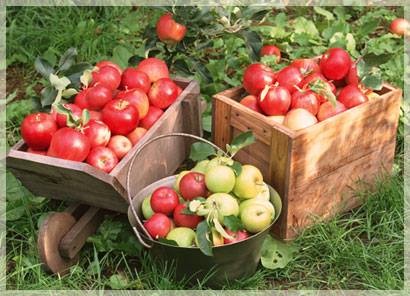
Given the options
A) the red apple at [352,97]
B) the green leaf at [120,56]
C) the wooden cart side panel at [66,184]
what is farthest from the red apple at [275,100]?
the green leaf at [120,56]

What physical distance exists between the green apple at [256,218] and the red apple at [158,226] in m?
0.28

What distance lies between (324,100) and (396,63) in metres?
1.22

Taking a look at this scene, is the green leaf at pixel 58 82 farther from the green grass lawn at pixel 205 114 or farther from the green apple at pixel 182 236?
the green apple at pixel 182 236

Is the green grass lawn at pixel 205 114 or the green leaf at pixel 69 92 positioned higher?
the green leaf at pixel 69 92

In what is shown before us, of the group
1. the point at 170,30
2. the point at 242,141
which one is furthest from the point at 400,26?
the point at 242,141

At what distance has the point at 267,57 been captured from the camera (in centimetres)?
333

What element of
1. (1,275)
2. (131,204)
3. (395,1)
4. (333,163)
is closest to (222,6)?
(333,163)

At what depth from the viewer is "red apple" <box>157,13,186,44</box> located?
330 centimetres

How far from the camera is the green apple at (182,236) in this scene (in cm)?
Answer: 253

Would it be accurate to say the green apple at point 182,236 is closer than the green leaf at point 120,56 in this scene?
Yes

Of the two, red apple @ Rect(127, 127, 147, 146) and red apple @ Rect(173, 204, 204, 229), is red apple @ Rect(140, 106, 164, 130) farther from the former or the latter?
red apple @ Rect(173, 204, 204, 229)

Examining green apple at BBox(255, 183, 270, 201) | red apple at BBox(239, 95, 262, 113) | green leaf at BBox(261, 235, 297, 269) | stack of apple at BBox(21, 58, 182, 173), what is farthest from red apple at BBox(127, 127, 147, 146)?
green leaf at BBox(261, 235, 297, 269)

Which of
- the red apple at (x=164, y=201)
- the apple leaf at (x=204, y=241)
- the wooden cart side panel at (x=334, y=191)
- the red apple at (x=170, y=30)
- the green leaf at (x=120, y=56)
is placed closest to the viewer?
the apple leaf at (x=204, y=241)

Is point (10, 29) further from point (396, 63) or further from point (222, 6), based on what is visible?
point (396, 63)
